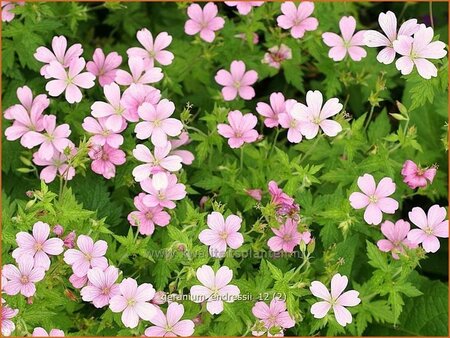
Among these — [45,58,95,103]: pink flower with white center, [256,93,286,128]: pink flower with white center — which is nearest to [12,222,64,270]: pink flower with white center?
[45,58,95,103]: pink flower with white center

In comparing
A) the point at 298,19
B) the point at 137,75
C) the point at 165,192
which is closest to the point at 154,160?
the point at 165,192

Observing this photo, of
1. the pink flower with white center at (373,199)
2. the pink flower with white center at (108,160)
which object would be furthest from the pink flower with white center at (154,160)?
the pink flower with white center at (373,199)

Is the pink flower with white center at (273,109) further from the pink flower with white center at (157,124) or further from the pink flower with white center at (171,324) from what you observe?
the pink flower with white center at (171,324)

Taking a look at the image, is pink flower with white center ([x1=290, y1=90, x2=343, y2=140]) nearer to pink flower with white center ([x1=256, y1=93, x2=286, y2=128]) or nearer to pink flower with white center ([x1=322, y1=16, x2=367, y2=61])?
pink flower with white center ([x1=256, y1=93, x2=286, y2=128])

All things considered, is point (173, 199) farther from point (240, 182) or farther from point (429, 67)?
point (429, 67)

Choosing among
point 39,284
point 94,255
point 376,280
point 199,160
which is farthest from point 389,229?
point 39,284

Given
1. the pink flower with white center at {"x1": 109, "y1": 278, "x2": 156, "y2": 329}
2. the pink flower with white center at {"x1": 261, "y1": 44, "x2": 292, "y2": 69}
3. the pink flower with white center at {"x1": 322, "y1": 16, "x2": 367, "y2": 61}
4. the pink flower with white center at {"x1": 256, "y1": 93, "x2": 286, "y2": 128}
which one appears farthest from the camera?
the pink flower with white center at {"x1": 261, "y1": 44, "x2": 292, "y2": 69}
